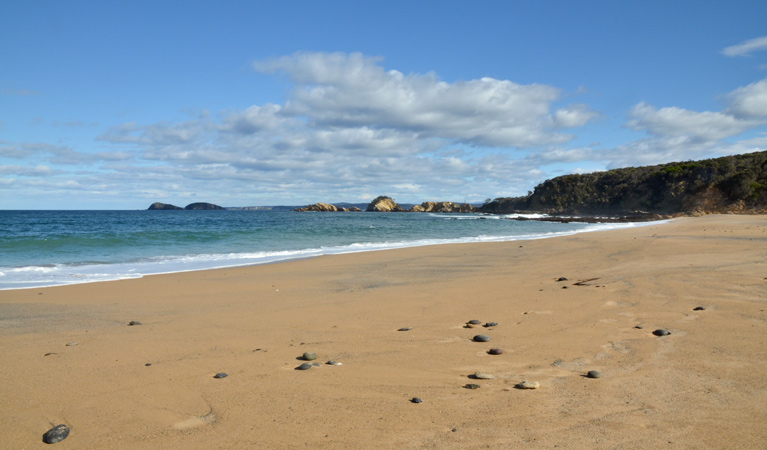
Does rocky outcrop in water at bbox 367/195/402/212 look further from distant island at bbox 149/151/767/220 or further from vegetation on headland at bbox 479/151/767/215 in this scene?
vegetation on headland at bbox 479/151/767/215

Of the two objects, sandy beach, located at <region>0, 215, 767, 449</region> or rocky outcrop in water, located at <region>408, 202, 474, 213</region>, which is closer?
sandy beach, located at <region>0, 215, 767, 449</region>

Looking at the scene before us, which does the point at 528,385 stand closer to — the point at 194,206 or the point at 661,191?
the point at 661,191

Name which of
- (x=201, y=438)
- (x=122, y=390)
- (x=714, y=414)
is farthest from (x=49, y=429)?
(x=714, y=414)

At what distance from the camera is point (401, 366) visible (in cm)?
422

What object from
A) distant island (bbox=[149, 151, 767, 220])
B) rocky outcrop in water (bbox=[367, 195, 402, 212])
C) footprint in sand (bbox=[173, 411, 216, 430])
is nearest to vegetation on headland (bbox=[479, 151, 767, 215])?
distant island (bbox=[149, 151, 767, 220])

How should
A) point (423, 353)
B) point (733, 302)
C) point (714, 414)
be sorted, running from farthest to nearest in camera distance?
point (733, 302) < point (423, 353) < point (714, 414)

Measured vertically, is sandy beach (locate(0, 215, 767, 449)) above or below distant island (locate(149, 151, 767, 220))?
below

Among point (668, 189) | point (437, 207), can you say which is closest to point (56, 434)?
point (668, 189)

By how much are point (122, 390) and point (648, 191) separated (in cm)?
6728

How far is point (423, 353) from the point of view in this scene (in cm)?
459

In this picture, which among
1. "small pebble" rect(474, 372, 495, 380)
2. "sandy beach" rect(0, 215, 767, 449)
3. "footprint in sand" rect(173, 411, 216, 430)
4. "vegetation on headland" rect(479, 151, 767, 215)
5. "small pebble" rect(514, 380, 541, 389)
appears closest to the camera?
"sandy beach" rect(0, 215, 767, 449)

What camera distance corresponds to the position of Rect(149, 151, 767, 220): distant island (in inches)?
1714

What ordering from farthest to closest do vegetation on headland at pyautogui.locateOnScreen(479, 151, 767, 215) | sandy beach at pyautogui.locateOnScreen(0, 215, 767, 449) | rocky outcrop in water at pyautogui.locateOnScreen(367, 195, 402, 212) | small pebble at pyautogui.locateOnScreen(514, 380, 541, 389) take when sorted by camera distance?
rocky outcrop in water at pyautogui.locateOnScreen(367, 195, 402, 212) → vegetation on headland at pyautogui.locateOnScreen(479, 151, 767, 215) → small pebble at pyautogui.locateOnScreen(514, 380, 541, 389) → sandy beach at pyautogui.locateOnScreen(0, 215, 767, 449)

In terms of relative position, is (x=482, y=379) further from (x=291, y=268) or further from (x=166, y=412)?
(x=291, y=268)
